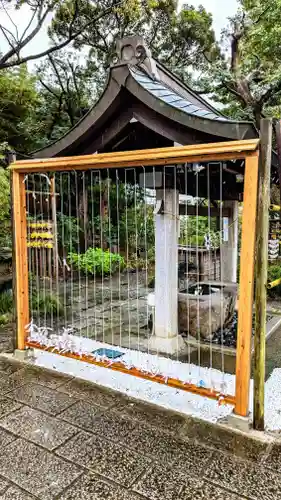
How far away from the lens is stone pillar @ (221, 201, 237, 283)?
21.6 feet

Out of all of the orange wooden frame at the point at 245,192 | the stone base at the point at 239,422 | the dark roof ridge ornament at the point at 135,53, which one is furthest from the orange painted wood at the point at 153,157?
the stone base at the point at 239,422

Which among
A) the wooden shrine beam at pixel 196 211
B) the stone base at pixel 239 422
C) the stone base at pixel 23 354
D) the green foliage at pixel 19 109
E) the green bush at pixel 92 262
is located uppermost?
the green foliage at pixel 19 109

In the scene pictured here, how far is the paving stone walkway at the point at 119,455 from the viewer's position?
1969mm

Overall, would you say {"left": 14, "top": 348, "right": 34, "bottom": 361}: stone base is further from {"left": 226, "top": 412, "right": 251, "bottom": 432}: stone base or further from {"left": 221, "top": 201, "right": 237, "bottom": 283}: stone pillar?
{"left": 221, "top": 201, "right": 237, "bottom": 283}: stone pillar

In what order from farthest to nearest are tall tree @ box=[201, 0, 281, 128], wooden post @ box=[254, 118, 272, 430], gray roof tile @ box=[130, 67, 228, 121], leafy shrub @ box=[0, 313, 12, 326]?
1. tall tree @ box=[201, 0, 281, 128]
2. leafy shrub @ box=[0, 313, 12, 326]
3. gray roof tile @ box=[130, 67, 228, 121]
4. wooden post @ box=[254, 118, 272, 430]

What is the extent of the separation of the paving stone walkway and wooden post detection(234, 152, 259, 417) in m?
0.35

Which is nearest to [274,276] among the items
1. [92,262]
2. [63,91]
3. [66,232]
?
[92,262]

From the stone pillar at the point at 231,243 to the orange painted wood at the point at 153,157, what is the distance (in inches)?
157

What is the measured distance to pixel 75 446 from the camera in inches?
93.7

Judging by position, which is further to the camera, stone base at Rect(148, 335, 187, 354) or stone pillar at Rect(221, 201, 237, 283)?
stone pillar at Rect(221, 201, 237, 283)

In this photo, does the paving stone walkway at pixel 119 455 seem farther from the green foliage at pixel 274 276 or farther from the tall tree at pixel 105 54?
the tall tree at pixel 105 54

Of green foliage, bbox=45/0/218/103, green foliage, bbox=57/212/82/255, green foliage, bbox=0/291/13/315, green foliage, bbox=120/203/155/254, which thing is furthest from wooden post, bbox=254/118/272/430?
green foliage, bbox=45/0/218/103

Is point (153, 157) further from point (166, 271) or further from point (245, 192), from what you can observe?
point (166, 271)

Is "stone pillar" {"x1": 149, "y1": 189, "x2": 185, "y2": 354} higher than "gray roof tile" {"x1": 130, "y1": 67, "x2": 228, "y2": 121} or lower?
lower
